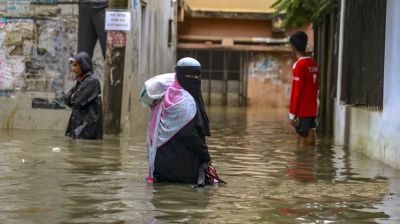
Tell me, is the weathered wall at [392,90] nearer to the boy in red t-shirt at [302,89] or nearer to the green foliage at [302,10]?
the boy in red t-shirt at [302,89]

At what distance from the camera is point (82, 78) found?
1186cm

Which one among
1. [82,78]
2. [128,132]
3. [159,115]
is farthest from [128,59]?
[159,115]

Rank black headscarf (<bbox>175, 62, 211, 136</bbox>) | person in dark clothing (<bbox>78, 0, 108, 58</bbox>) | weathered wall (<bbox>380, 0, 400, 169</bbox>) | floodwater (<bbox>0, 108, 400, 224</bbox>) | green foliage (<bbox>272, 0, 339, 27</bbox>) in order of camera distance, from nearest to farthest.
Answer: floodwater (<bbox>0, 108, 400, 224</bbox>) → black headscarf (<bbox>175, 62, 211, 136</bbox>) → weathered wall (<bbox>380, 0, 400, 169</bbox>) → person in dark clothing (<bbox>78, 0, 108, 58</bbox>) → green foliage (<bbox>272, 0, 339, 27</bbox>)

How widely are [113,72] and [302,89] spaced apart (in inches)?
137

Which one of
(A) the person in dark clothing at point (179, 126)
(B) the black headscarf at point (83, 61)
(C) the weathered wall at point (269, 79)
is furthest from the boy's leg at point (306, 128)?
(C) the weathered wall at point (269, 79)

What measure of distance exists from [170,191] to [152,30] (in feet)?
40.2

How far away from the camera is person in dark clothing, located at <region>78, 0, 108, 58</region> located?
13.9m

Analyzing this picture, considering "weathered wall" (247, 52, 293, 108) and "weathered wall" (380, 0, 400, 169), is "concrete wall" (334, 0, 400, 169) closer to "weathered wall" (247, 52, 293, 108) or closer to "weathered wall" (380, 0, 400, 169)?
"weathered wall" (380, 0, 400, 169)

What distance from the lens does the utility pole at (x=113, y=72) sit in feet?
42.5

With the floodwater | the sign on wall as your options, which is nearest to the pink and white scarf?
the floodwater

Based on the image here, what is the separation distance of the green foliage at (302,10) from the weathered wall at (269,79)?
1565 cm

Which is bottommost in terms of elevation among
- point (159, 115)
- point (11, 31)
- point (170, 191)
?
point (170, 191)

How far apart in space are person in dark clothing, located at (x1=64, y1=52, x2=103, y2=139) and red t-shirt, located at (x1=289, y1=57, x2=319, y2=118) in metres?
3.04

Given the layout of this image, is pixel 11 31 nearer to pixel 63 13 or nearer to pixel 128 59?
pixel 63 13
